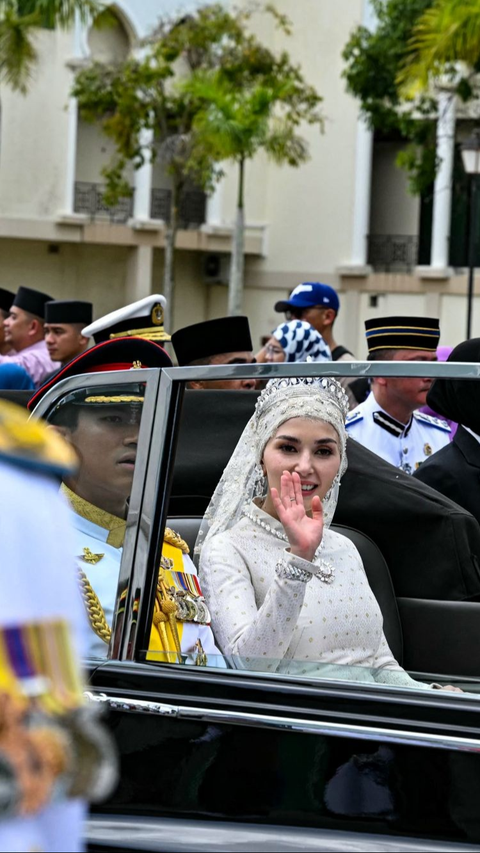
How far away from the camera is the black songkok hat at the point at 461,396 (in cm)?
306

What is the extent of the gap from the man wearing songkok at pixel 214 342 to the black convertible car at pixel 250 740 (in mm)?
2477

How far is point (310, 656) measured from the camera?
2.80 metres

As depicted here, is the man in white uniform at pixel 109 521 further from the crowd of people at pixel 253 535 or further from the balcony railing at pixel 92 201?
the balcony railing at pixel 92 201

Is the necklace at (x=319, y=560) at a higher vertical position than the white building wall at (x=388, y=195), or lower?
lower

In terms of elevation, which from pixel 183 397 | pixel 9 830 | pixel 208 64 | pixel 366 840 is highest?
pixel 208 64

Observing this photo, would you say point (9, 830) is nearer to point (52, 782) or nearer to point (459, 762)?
point (52, 782)

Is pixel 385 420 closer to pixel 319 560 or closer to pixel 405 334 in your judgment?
pixel 405 334

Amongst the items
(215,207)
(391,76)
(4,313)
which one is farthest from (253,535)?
(215,207)

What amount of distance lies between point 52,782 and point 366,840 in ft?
4.00

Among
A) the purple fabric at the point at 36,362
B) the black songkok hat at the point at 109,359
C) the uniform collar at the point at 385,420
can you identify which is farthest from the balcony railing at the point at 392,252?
the black songkok hat at the point at 109,359

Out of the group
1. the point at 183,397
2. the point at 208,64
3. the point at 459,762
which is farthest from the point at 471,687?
the point at 208,64

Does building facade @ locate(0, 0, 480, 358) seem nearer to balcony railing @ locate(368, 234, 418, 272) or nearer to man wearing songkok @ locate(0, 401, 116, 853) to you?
balcony railing @ locate(368, 234, 418, 272)

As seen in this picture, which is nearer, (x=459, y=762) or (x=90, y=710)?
(x=90, y=710)

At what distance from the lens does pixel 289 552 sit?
2.78m
